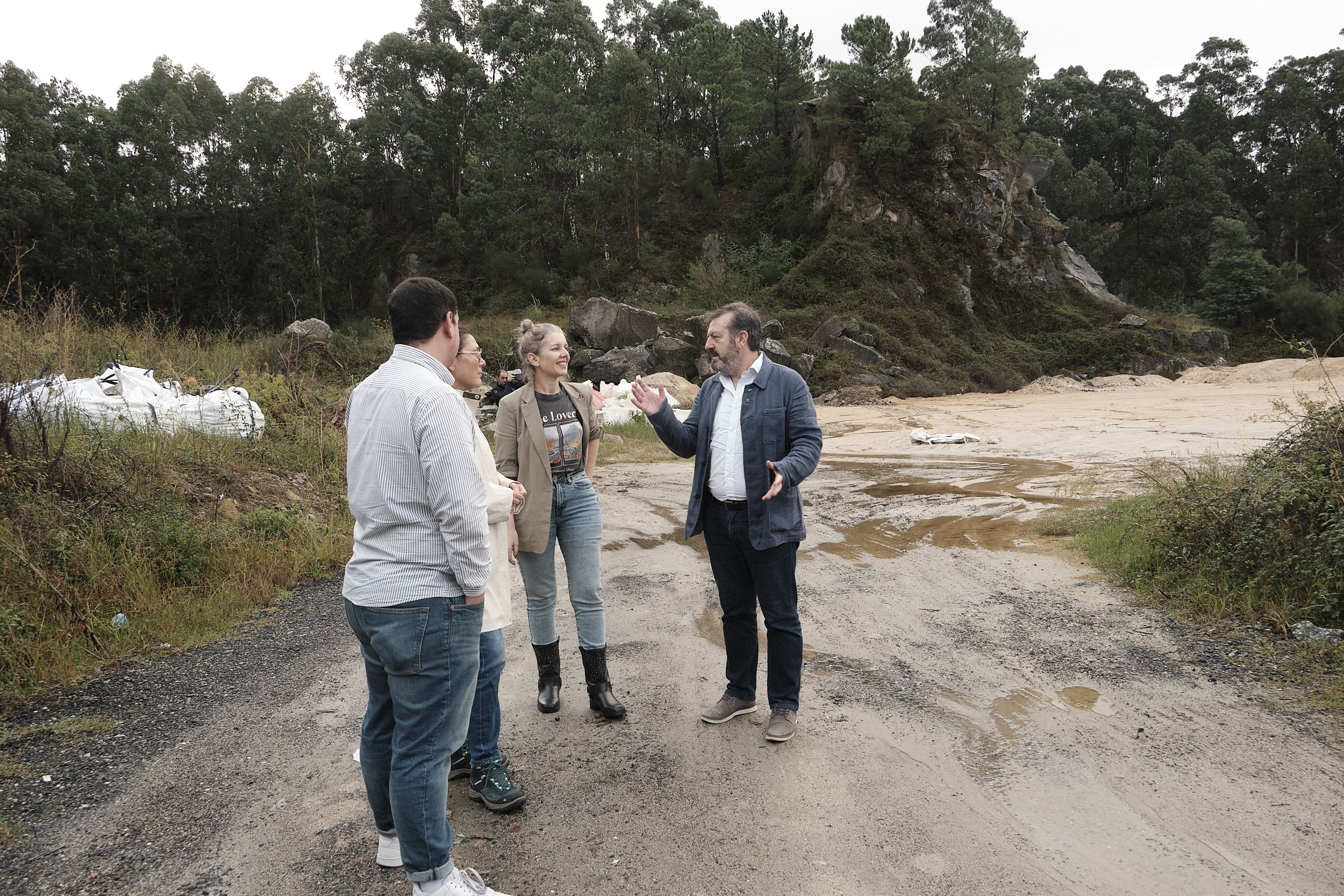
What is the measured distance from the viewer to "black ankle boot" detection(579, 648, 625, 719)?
13.5ft

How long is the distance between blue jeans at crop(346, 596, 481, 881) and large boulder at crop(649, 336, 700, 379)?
78.7 feet

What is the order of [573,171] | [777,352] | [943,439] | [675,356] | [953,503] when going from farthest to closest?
[573,171] < [675,356] < [777,352] < [943,439] < [953,503]

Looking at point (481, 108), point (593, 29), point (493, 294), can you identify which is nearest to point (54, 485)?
point (493, 294)

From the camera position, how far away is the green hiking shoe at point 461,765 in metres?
3.52

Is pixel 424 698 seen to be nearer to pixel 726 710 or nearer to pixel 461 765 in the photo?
pixel 461 765

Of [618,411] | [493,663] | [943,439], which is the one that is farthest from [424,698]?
[618,411]

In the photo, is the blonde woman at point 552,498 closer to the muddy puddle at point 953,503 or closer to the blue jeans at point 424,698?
the blue jeans at point 424,698

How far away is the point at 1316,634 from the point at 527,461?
4.54 metres

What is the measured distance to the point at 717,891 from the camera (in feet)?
8.94

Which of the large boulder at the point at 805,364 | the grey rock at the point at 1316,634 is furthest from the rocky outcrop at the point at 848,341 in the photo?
the grey rock at the point at 1316,634

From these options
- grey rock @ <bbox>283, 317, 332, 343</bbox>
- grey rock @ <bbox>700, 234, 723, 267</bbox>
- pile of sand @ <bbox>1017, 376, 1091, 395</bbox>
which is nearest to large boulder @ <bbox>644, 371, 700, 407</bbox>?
grey rock @ <bbox>283, 317, 332, 343</bbox>

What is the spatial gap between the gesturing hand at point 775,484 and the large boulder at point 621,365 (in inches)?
861

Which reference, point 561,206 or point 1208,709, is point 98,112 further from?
point 1208,709

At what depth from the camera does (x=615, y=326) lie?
28141mm
